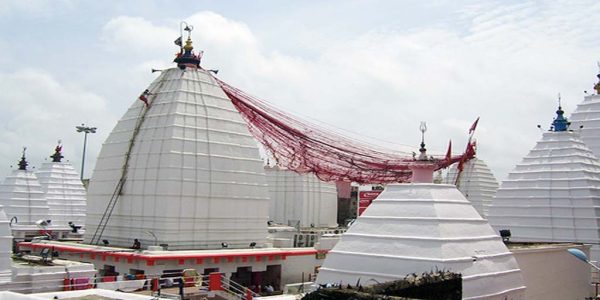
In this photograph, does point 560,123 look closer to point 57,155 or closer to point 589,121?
point 589,121

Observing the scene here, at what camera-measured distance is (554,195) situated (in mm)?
34219

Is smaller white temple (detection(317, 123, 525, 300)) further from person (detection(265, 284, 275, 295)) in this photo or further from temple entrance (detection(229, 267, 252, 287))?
temple entrance (detection(229, 267, 252, 287))

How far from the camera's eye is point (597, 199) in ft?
110

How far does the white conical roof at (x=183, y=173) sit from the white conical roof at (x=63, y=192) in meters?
18.2

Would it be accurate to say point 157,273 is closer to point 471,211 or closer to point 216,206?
point 216,206

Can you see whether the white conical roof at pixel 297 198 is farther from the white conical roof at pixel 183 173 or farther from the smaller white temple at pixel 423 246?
the smaller white temple at pixel 423 246

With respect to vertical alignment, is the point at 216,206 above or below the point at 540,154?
below

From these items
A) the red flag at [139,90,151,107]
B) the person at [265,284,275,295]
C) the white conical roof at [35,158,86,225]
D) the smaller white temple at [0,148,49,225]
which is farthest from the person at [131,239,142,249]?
the white conical roof at [35,158,86,225]

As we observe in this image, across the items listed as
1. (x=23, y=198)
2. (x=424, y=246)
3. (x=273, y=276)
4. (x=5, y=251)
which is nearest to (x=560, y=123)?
(x=273, y=276)

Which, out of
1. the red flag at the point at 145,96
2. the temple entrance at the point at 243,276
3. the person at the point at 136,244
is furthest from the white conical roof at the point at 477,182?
the person at the point at 136,244

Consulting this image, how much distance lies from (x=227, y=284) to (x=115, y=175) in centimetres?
1018

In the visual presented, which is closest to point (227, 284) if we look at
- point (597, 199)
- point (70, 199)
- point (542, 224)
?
A: point (542, 224)

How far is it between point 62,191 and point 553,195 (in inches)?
1594

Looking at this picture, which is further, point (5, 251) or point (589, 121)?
point (589, 121)
